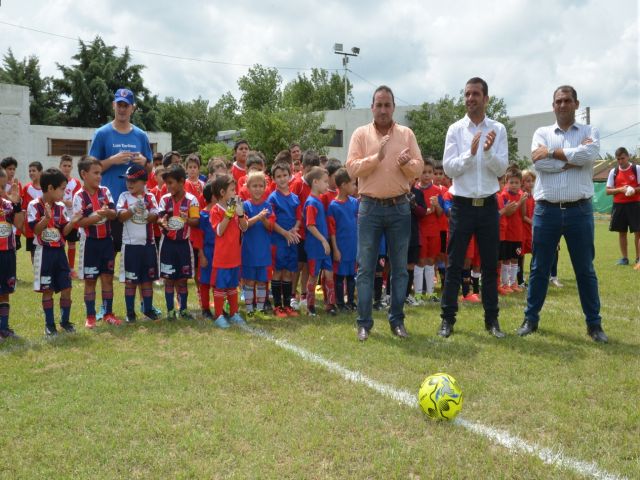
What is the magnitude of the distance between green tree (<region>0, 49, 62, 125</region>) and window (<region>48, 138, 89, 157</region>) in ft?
34.9

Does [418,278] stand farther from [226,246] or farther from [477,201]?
[226,246]

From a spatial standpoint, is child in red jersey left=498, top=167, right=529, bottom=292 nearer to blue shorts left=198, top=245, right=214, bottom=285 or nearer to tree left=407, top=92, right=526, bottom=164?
blue shorts left=198, top=245, right=214, bottom=285

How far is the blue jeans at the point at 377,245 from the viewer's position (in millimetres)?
5438

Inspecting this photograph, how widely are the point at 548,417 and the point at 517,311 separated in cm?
356

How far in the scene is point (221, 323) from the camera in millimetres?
6027

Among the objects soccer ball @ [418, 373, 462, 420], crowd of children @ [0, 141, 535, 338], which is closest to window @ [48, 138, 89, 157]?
crowd of children @ [0, 141, 535, 338]

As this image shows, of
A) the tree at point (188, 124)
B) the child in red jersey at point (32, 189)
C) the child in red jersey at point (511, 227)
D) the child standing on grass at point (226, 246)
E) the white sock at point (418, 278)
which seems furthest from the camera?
the tree at point (188, 124)

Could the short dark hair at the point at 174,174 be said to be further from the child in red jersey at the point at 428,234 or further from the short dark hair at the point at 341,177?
the child in red jersey at the point at 428,234

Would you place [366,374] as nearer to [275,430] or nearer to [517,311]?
[275,430]

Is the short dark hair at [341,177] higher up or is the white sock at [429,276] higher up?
the short dark hair at [341,177]

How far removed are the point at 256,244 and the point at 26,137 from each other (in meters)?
28.5

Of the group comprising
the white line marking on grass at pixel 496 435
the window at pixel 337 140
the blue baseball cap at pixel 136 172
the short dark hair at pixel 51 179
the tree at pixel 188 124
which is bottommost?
the white line marking on grass at pixel 496 435

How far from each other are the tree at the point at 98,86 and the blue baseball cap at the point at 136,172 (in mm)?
36423

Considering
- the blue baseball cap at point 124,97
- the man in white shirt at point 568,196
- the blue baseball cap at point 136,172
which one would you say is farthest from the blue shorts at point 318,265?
the blue baseball cap at point 124,97
